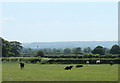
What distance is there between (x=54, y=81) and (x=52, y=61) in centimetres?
2763

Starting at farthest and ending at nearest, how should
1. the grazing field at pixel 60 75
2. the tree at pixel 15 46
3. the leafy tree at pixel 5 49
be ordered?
1. the tree at pixel 15 46
2. the leafy tree at pixel 5 49
3. the grazing field at pixel 60 75

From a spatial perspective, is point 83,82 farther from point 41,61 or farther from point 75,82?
point 41,61

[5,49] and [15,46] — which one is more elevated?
[15,46]

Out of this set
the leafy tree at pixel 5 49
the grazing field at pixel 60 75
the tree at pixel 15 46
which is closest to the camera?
the grazing field at pixel 60 75

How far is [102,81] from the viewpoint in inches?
700

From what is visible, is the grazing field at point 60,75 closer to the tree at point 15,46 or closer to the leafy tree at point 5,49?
the leafy tree at point 5,49

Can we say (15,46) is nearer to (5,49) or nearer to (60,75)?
(5,49)

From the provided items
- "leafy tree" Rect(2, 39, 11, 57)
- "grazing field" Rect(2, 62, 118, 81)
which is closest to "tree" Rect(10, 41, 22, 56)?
"leafy tree" Rect(2, 39, 11, 57)

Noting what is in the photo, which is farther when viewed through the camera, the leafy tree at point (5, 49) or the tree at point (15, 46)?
the tree at point (15, 46)

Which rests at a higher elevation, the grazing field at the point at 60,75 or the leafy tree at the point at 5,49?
the leafy tree at the point at 5,49

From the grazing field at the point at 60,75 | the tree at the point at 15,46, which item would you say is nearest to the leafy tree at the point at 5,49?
the tree at the point at 15,46

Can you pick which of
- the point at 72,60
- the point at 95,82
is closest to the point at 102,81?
the point at 95,82

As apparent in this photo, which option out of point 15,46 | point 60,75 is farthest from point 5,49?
point 60,75

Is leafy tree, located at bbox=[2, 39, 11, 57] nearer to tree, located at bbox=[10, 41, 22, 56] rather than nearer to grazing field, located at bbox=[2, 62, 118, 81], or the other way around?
tree, located at bbox=[10, 41, 22, 56]
